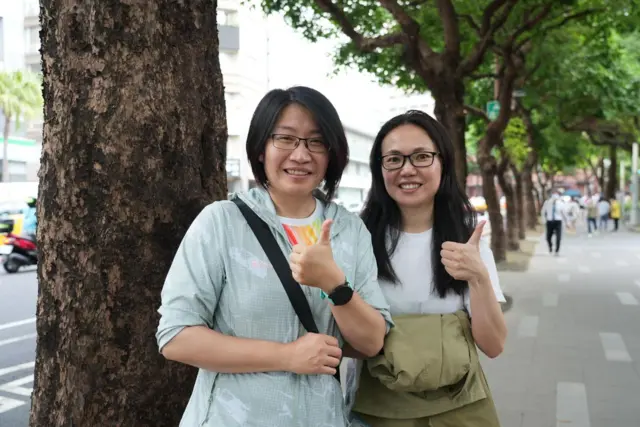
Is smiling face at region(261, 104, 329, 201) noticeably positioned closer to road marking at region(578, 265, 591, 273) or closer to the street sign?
the street sign

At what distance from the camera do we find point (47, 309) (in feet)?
7.56

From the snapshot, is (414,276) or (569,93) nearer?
(414,276)

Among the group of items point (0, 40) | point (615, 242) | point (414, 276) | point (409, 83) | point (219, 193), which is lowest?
point (615, 242)

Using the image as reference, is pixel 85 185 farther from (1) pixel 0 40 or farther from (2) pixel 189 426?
(1) pixel 0 40

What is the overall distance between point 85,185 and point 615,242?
82.5 feet

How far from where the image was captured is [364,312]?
1709 millimetres

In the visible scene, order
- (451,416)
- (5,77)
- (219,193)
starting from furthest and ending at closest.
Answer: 1. (5,77)
2. (219,193)
3. (451,416)

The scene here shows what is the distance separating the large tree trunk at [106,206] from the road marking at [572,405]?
379 centimetres

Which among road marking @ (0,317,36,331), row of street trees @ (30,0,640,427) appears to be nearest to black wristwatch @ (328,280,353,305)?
row of street trees @ (30,0,640,427)

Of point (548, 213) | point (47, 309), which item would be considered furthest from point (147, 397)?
point (548, 213)

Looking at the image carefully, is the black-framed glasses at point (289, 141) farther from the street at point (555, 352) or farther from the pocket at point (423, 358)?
the street at point (555, 352)

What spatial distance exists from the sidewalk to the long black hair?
334 centimetres

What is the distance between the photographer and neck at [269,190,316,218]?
1856 millimetres

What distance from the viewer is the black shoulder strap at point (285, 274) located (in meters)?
1.67
